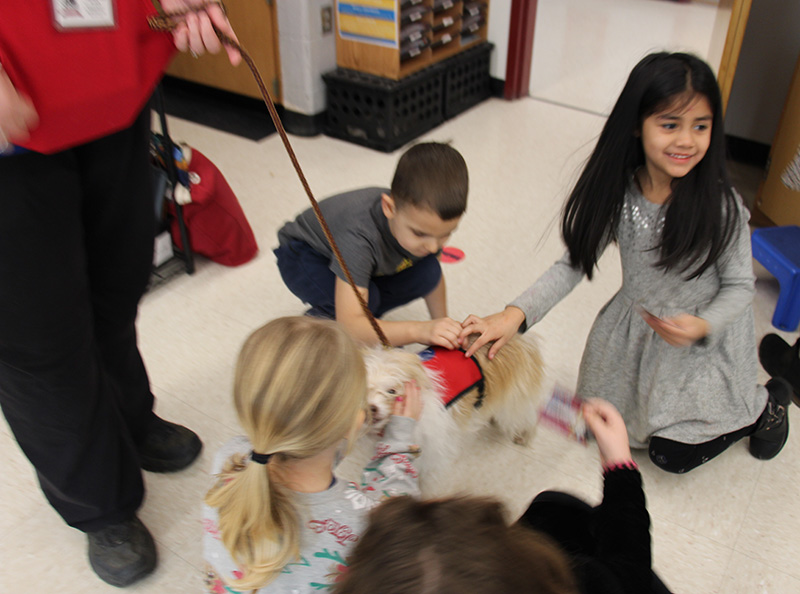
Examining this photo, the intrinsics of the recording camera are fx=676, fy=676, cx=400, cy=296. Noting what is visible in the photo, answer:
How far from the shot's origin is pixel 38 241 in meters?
0.88

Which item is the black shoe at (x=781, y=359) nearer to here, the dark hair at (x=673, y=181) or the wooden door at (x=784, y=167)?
the wooden door at (x=784, y=167)

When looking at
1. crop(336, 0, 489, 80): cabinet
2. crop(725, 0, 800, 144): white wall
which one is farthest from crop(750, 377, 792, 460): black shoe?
crop(336, 0, 489, 80): cabinet

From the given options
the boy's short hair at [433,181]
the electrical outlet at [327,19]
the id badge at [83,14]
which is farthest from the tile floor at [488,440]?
the id badge at [83,14]

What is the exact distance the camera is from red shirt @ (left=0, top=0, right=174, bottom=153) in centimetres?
76

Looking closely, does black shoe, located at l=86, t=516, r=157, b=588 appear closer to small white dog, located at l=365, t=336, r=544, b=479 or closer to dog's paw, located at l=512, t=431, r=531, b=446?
small white dog, located at l=365, t=336, r=544, b=479

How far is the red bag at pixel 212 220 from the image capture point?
1.95 meters

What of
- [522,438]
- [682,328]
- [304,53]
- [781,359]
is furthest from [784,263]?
[304,53]

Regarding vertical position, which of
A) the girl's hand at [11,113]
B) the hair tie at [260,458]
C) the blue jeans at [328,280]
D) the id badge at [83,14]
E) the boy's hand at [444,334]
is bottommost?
the blue jeans at [328,280]

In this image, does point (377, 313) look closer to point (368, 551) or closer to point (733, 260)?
point (733, 260)

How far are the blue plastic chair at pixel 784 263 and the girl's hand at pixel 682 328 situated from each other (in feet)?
2.41

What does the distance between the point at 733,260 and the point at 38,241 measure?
1149 millimetres

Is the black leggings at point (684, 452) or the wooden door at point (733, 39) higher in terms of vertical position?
the wooden door at point (733, 39)

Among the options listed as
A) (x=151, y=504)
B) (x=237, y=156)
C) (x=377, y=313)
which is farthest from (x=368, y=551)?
(x=237, y=156)

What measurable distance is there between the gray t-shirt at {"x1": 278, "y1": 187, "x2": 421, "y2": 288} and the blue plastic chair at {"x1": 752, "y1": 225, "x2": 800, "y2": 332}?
3.37 feet
